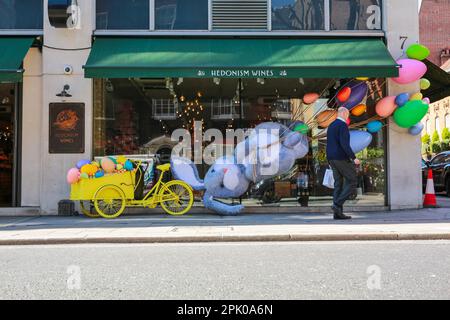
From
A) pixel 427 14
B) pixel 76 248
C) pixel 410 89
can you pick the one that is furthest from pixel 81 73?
pixel 427 14

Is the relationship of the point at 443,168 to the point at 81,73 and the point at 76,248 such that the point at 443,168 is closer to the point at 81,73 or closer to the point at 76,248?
the point at 81,73

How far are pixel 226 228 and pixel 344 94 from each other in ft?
15.3

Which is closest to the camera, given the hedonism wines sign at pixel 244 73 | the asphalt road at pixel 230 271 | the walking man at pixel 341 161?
the asphalt road at pixel 230 271

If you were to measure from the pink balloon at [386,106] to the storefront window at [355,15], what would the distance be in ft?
5.76

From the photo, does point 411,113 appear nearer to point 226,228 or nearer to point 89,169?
point 226,228

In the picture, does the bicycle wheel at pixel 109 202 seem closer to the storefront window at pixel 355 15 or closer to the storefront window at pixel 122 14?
the storefront window at pixel 122 14

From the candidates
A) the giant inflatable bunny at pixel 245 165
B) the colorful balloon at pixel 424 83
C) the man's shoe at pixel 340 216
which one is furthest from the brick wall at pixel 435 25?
the man's shoe at pixel 340 216

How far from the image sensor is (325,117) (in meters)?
11.5

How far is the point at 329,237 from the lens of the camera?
7648mm

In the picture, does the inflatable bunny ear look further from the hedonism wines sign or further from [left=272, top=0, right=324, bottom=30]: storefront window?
[left=272, top=0, right=324, bottom=30]: storefront window

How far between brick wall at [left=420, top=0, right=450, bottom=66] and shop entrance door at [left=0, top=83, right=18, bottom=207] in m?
54.2

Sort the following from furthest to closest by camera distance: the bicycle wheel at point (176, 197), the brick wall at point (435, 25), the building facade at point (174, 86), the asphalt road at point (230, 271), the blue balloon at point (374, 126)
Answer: the brick wall at point (435, 25) < the blue balloon at point (374, 126) < the building facade at point (174, 86) < the bicycle wheel at point (176, 197) < the asphalt road at point (230, 271)

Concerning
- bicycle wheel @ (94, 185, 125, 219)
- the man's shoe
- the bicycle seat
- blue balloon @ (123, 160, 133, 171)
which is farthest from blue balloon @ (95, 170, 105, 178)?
the man's shoe

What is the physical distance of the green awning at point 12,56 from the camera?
9.95 meters
